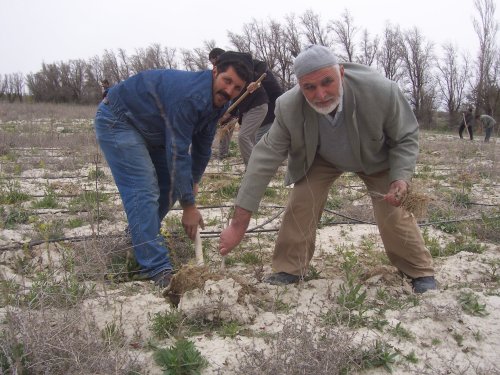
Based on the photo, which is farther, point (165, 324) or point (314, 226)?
point (314, 226)

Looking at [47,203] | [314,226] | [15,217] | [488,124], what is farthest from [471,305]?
[488,124]

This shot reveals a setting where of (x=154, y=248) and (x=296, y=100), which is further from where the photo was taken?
(x=154, y=248)

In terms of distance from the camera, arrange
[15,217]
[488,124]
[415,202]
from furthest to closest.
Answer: [488,124] → [15,217] → [415,202]

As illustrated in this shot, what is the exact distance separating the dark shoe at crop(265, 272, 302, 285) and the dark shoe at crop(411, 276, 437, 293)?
2.60ft

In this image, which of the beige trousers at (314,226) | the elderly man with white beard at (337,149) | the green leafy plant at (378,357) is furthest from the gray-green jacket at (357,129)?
the green leafy plant at (378,357)

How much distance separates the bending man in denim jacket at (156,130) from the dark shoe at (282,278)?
0.64 meters

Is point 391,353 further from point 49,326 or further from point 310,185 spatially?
point 49,326

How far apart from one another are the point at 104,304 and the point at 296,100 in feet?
5.29

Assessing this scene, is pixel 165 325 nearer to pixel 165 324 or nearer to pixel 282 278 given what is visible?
pixel 165 324

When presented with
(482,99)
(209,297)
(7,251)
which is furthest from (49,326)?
(482,99)

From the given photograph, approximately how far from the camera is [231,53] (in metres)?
2.94

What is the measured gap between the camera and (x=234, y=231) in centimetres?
280

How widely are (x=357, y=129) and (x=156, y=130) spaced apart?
139cm

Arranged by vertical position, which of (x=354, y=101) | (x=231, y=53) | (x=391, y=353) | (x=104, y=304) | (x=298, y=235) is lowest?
(x=391, y=353)
